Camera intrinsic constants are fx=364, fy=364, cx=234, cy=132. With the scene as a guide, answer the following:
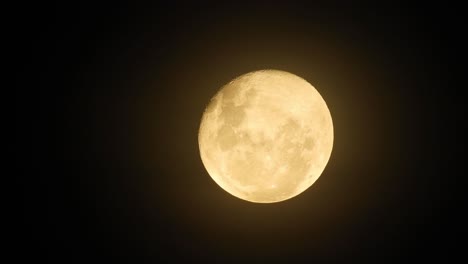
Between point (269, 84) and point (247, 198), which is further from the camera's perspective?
point (247, 198)

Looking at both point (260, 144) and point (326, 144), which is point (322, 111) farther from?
point (260, 144)

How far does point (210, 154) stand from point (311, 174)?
90 cm

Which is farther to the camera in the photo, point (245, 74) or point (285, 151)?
point (245, 74)

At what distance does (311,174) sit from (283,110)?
0.65m

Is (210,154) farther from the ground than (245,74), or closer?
closer

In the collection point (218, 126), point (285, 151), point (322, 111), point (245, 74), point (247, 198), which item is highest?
point (245, 74)

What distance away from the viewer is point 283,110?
296 cm

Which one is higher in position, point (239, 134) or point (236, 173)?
point (239, 134)

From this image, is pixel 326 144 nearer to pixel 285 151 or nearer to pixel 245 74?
pixel 285 151

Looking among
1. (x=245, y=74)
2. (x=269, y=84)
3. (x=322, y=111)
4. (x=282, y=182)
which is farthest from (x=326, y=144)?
(x=245, y=74)

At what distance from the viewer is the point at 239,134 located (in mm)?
2980

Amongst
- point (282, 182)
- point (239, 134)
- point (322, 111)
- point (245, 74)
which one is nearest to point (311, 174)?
point (282, 182)

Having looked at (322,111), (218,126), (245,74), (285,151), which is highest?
(245,74)

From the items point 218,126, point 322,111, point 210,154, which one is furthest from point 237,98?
point 322,111
